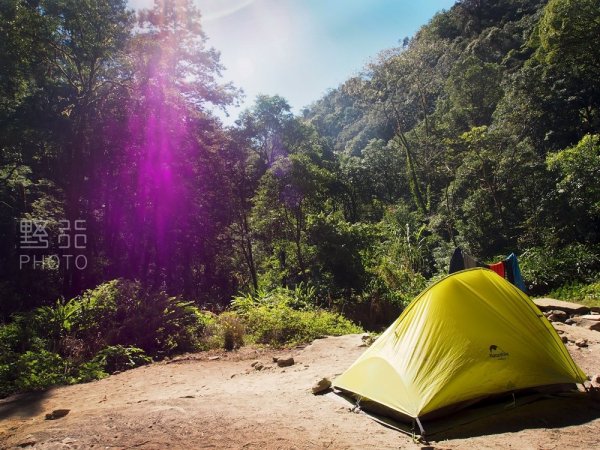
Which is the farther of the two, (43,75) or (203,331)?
(43,75)

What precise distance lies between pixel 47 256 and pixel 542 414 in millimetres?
15990

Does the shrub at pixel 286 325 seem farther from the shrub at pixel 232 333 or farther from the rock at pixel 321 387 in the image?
the rock at pixel 321 387

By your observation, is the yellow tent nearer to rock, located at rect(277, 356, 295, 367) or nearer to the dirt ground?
the dirt ground

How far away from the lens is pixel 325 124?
49.4 meters

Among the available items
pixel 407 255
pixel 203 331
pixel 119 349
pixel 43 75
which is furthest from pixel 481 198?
pixel 43 75

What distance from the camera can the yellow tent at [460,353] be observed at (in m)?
3.77

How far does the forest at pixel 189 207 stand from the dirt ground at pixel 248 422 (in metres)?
1.83

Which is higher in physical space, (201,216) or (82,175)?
(82,175)

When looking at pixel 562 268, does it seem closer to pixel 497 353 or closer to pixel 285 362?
pixel 285 362

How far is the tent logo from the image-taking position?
3.95m

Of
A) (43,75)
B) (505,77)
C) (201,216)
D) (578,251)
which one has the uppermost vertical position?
(505,77)

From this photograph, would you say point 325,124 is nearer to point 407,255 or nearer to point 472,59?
point 472,59

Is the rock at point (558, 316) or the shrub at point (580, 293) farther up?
the shrub at point (580, 293)

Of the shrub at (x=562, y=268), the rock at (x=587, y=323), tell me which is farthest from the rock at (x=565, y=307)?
the shrub at (x=562, y=268)
